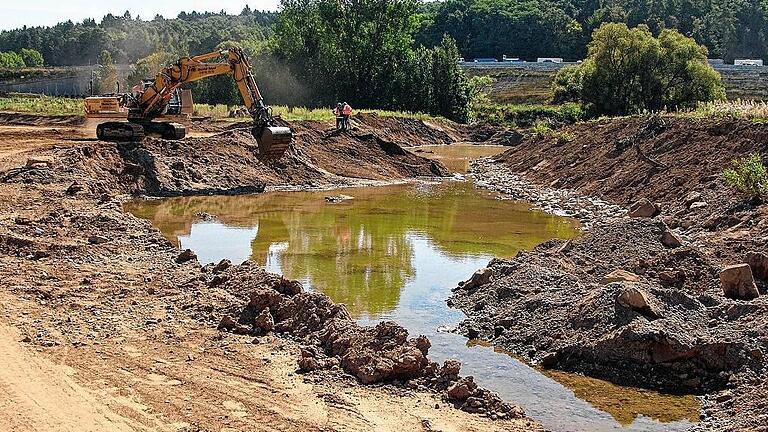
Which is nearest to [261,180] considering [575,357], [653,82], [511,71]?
[575,357]

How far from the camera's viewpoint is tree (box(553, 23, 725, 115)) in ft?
168

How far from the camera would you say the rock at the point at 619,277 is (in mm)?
13617

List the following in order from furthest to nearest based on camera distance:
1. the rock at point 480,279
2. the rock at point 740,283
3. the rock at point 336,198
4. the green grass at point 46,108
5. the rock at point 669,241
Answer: the green grass at point 46,108 < the rock at point 336,198 < the rock at point 669,241 < the rock at point 480,279 < the rock at point 740,283

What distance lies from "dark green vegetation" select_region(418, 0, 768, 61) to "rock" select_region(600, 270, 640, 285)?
338ft

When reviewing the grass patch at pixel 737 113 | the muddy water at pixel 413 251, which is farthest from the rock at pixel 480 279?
the grass patch at pixel 737 113

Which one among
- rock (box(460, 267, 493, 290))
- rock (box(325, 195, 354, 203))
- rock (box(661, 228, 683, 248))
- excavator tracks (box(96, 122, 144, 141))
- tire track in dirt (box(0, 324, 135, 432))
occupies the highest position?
excavator tracks (box(96, 122, 144, 141))

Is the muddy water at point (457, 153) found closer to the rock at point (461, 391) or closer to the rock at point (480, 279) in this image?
the rock at point (480, 279)

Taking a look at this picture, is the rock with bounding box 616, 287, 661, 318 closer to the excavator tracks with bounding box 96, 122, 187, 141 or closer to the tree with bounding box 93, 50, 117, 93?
the excavator tracks with bounding box 96, 122, 187, 141

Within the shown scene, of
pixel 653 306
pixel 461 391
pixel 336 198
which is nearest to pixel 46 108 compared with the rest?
pixel 336 198

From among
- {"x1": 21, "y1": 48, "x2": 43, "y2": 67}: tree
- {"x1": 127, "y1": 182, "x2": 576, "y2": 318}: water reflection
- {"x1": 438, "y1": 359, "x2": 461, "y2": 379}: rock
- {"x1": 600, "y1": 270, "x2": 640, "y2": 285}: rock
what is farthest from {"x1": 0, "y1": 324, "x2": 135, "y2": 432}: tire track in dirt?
{"x1": 21, "y1": 48, "x2": 43, "y2": 67}: tree

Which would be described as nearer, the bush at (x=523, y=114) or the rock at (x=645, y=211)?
the rock at (x=645, y=211)

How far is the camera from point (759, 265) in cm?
1364

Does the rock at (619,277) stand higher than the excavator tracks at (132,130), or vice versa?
the excavator tracks at (132,130)

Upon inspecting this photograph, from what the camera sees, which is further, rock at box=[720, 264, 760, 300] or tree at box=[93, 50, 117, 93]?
tree at box=[93, 50, 117, 93]
